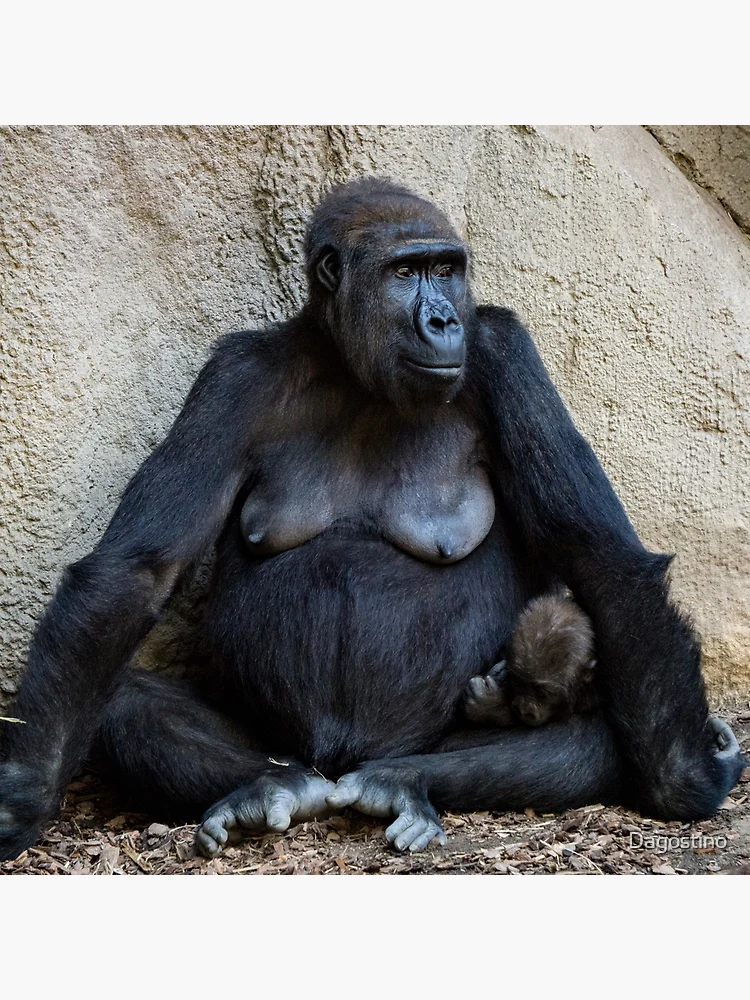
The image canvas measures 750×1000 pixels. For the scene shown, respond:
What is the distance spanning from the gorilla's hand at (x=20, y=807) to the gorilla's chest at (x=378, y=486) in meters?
0.87

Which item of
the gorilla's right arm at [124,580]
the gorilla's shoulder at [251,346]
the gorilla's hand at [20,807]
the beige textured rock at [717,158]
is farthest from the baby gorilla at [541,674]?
the beige textured rock at [717,158]

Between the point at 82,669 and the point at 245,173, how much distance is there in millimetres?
1782

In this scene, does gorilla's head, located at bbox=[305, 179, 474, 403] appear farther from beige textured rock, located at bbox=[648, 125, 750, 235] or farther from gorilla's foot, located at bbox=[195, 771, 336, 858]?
beige textured rock, located at bbox=[648, 125, 750, 235]

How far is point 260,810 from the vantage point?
3098mm

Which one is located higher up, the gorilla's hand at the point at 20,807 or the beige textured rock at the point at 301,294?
the beige textured rock at the point at 301,294

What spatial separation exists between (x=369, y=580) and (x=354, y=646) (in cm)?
18

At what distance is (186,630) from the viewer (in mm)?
4012

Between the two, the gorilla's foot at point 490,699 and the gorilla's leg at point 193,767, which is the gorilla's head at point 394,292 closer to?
the gorilla's foot at point 490,699

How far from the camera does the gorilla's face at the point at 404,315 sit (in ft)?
10.8

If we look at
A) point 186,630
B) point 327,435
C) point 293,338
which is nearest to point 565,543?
point 327,435

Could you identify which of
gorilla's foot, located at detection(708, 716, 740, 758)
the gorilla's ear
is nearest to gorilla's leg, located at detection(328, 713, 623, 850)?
gorilla's foot, located at detection(708, 716, 740, 758)

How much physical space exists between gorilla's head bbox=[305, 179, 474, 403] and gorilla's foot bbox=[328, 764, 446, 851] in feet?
3.29

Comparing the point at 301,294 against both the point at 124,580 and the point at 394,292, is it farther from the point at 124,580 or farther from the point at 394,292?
the point at 124,580

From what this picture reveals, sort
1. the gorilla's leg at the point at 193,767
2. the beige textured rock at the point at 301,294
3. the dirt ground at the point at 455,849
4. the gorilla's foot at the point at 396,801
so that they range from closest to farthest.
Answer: the dirt ground at the point at 455,849 < the gorilla's foot at the point at 396,801 < the gorilla's leg at the point at 193,767 < the beige textured rock at the point at 301,294
